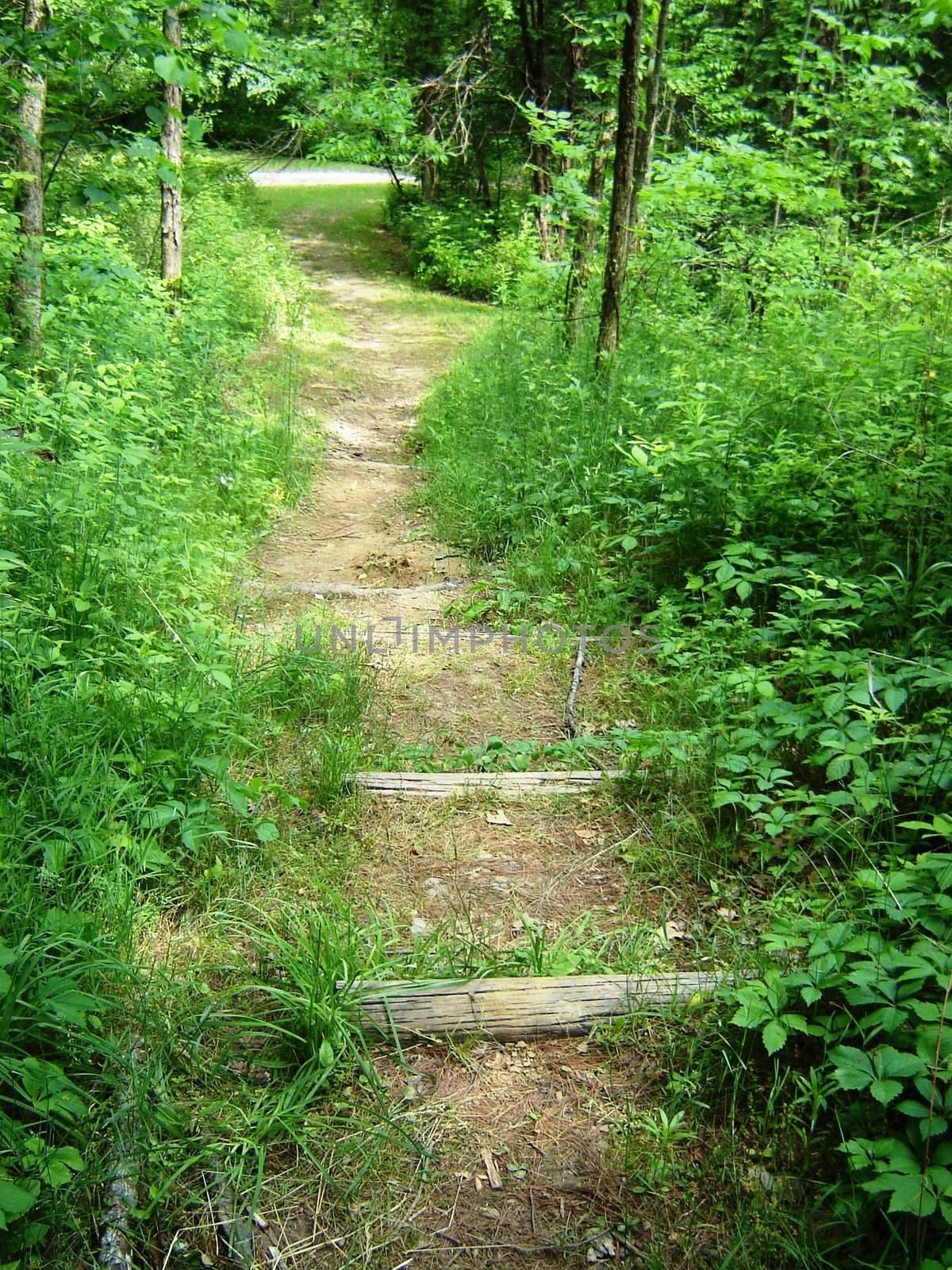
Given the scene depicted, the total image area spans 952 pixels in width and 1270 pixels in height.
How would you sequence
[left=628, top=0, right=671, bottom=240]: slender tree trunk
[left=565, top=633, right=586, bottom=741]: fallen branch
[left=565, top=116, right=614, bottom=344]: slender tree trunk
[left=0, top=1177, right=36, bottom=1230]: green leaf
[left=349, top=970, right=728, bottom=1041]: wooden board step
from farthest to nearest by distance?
[left=628, top=0, right=671, bottom=240]: slender tree trunk → [left=565, top=116, right=614, bottom=344]: slender tree trunk → [left=565, top=633, right=586, bottom=741]: fallen branch → [left=349, top=970, right=728, bottom=1041]: wooden board step → [left=0, top=1177, right=36, bottom=1230]: green leaf

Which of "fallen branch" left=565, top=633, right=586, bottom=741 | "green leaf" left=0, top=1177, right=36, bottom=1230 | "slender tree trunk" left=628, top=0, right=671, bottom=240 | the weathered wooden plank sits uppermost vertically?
"slender tree trunk" left=628, top=0, right=671, bottom=240

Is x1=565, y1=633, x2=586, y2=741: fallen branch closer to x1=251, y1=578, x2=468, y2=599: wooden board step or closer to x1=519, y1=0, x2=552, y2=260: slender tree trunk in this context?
x1=251, y1=578, x2=468, y2=599: wooden board step

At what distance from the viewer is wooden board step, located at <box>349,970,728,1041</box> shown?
2812 mm

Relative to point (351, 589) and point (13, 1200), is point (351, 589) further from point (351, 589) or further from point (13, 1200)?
point (13, 1200)

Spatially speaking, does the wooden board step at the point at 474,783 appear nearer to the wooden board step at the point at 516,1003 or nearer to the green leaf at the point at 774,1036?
the wooden board step at the point at 516,1003

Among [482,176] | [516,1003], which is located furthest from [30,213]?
[482,176]

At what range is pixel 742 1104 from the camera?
259 centimetres

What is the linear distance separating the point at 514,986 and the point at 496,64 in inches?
564

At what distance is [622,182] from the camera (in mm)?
6918

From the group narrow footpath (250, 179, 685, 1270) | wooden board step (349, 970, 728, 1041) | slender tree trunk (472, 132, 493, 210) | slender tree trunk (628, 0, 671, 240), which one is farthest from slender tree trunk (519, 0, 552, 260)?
wooden board step (349, 970, 728, 1041)

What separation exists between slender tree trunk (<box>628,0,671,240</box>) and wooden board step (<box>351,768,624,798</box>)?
6.13 metres

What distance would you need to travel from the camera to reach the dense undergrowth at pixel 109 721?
2.36 meters

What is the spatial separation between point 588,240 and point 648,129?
1.21m

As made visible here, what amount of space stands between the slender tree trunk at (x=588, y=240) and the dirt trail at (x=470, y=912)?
2773 mm
